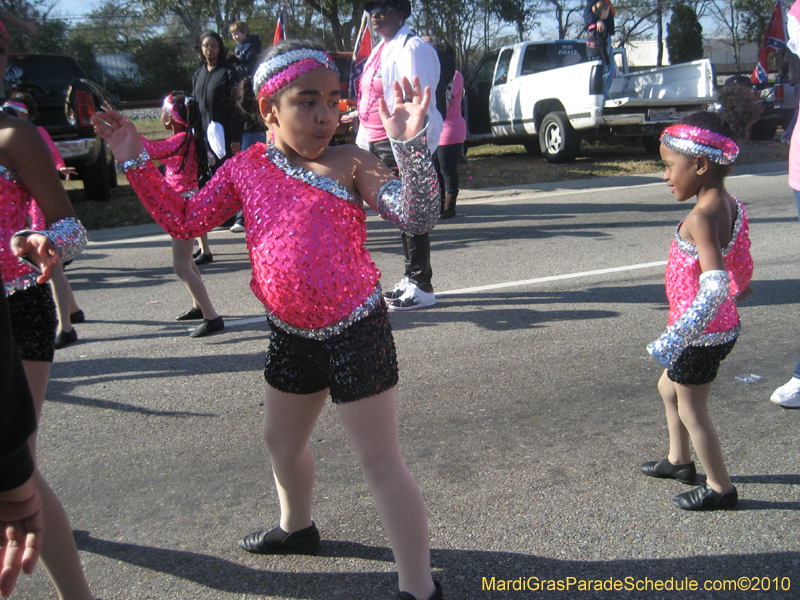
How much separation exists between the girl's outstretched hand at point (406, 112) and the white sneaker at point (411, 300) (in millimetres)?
3590

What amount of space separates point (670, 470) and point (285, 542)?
164cm

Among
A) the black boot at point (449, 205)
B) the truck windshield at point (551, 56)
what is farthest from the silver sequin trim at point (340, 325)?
the truck windshield at point (551, 56)

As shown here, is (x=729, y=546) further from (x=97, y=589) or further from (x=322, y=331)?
(x=97, y=589)

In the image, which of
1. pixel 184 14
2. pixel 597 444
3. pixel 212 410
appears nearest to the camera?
pixel 597 444

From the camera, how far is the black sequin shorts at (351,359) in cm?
205

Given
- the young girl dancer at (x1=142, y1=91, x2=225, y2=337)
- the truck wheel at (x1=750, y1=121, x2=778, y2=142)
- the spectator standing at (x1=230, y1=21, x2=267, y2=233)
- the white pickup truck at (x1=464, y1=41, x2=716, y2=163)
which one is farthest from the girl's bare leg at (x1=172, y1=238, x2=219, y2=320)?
the truck wheel at (x1=750, y1=121, x2=778, y2=142)

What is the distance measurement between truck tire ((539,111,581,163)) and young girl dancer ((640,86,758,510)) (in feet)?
34.5

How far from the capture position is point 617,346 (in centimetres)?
464

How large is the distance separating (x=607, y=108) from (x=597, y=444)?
10070 millimetres

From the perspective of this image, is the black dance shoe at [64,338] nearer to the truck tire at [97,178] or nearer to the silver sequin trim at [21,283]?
the silver sequin trim at [21,283]

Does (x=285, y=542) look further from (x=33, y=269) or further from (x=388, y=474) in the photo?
(x=33, y=269)

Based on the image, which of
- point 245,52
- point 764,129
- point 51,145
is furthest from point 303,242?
point 764,129

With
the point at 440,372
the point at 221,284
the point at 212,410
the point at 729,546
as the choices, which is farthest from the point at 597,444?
the point at 221,284

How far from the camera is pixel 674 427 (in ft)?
9.58
